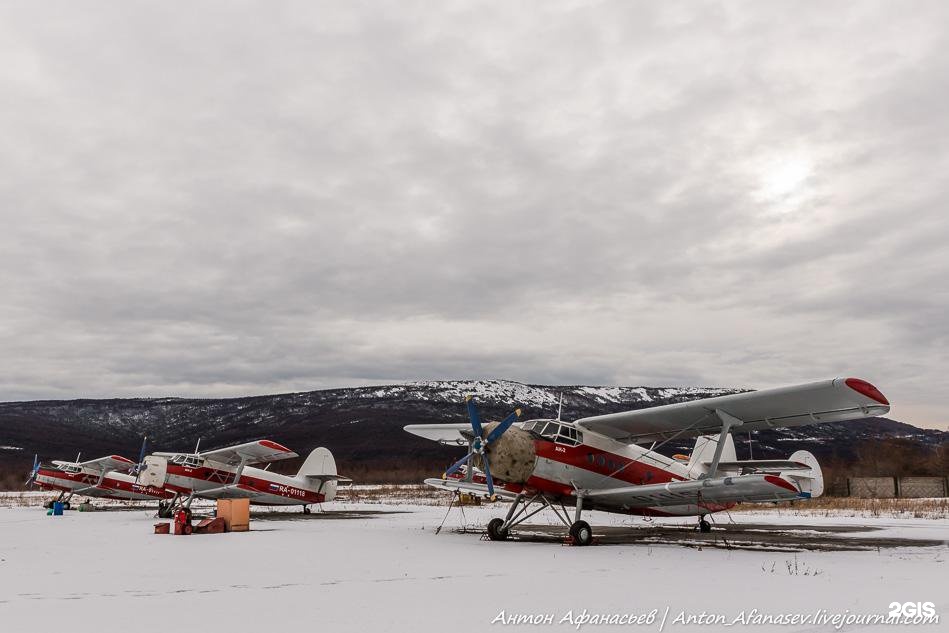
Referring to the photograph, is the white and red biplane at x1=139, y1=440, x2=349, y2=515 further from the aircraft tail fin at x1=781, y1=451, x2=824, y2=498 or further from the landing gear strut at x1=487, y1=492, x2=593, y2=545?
the aircraft tail fin at x1=781, y1=451, x2=824, y2=498

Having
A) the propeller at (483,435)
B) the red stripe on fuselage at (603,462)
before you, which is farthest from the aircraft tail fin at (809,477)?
the propeller at (483,435)

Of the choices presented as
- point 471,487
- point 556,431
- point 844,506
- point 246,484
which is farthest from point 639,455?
point 844,506

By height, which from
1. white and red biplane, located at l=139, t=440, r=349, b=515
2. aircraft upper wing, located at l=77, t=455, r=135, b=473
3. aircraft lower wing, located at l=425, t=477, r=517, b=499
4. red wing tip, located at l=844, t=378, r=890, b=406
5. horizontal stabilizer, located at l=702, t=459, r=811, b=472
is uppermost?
red wing tip, located at l=844, t=378, r=890, b=406

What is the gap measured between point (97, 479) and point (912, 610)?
4634 cm

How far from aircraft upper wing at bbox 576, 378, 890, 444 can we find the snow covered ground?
10.3 feet

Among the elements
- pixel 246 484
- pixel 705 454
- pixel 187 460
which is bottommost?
pixel 246 484

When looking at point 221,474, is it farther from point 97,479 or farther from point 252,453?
point 97,479

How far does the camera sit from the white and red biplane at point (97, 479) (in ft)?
137

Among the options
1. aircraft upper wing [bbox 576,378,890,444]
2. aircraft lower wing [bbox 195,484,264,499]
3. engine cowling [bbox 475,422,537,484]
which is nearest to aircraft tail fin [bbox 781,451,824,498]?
aircraft upper wing [bbox 576,378,890,444]

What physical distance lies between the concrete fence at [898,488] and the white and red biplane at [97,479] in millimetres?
52596

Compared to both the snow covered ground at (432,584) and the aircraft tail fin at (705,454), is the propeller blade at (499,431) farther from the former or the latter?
the aircraft tail fin at (705,454)

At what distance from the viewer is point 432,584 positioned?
31.9 ft

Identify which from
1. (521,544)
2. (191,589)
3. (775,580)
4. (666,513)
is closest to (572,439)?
(521,544)

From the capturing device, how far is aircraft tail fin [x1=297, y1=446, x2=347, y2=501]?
35.3m
